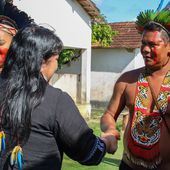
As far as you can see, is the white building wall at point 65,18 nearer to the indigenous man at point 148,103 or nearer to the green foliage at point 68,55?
the green foliage at point 68,55

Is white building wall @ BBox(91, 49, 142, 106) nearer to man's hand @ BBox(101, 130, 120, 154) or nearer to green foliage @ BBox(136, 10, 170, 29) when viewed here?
green foliage @ BBox(136, 10, 170, 29)

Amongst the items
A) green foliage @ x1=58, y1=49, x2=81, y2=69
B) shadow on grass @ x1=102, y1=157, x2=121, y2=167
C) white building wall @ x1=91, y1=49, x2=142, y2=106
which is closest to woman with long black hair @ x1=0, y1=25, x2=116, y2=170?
shadow on grass @ x1=102, y1=157, x2=121, y2=167

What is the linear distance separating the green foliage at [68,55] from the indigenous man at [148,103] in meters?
11.6

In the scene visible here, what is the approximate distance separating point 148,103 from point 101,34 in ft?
49.0

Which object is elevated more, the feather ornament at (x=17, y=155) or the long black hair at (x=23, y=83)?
the long black hair at (x=23, y=83)

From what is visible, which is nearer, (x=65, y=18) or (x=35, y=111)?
(x=35, y=111)

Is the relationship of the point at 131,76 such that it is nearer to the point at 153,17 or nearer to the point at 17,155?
the point at 153,17

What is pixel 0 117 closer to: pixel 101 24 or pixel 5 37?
pixel 5 37

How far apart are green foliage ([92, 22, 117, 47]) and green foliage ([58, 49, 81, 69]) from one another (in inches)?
66.9

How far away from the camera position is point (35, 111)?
8.16 feet

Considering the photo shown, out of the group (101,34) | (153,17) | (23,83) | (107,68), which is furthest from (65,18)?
(23,83)

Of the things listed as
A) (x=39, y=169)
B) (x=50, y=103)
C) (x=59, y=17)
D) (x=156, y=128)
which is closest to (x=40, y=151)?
(x=39, y=169)

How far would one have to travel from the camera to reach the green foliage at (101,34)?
17.9 metres

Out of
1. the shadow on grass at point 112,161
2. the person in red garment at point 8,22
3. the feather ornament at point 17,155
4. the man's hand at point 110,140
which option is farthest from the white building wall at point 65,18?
the feather ornament at point 17,155
